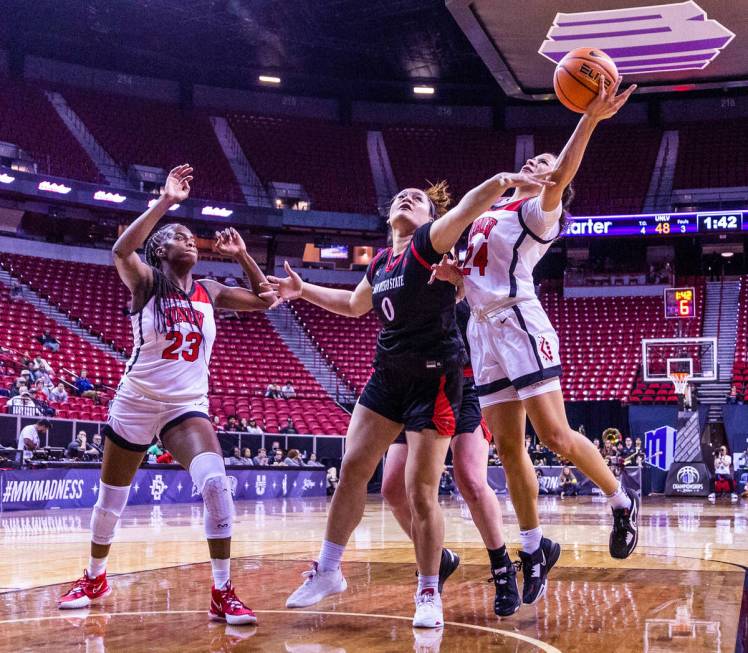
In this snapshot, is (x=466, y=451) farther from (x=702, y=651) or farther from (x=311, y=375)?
(x=311, y=375)

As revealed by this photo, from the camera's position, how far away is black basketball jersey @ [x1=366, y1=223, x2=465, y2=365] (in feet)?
15.0

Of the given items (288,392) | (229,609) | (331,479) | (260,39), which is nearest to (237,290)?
(229,609)

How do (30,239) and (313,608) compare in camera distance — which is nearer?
(313,608)

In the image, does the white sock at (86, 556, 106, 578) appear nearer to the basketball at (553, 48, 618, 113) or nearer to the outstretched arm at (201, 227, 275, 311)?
the outstretched arm at (201, 227, 275, 311)

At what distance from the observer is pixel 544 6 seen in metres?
18.1

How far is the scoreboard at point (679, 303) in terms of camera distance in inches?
1124

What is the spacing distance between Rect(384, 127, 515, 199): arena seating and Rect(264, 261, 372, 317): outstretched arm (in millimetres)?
28147

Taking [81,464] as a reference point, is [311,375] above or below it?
above

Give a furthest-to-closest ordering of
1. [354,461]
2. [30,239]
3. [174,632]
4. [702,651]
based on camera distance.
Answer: [30,239] < [354,461] < [174,632] < [702,651]

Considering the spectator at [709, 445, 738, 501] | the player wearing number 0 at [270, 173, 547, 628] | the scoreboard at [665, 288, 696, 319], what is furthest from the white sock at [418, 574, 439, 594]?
the scoreboard at [665, 288, 696, 319]

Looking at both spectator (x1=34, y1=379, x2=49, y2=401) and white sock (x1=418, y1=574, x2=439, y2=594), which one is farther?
spectator (x1=34, y1=379, x2=49, y2=401)

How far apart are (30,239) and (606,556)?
26.2m

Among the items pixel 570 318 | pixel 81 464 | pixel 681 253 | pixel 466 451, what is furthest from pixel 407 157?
pixel 466 451

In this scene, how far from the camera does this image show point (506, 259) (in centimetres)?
493
